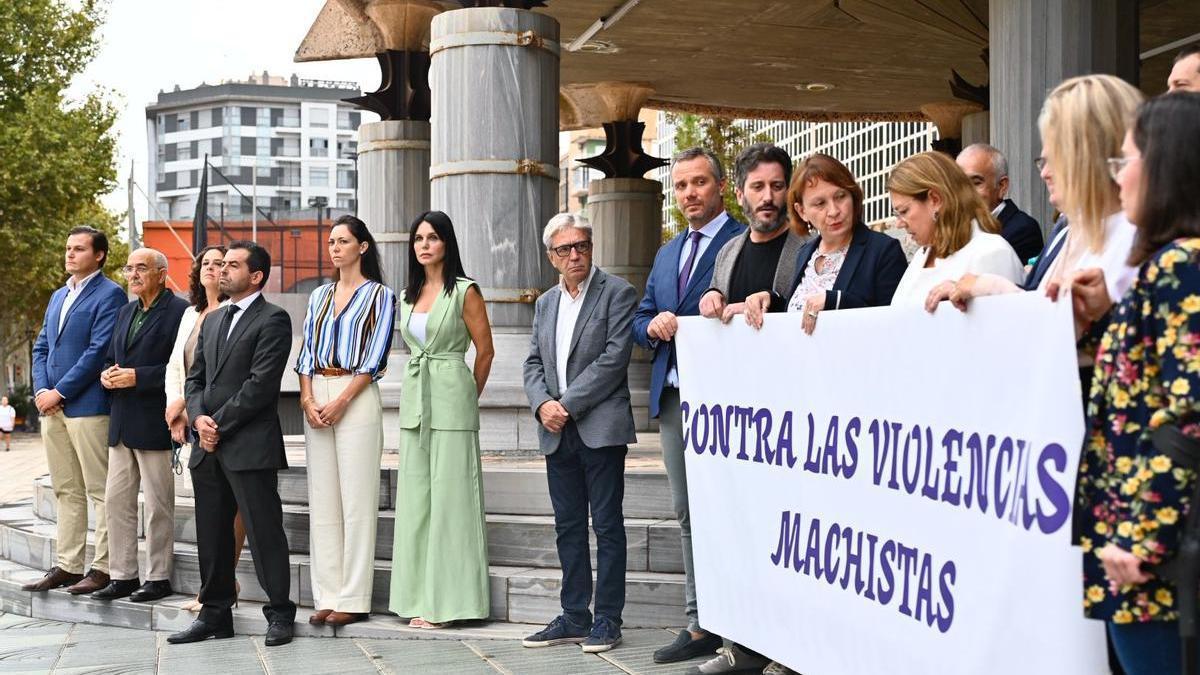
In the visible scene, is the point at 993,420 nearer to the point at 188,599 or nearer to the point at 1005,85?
the point at 1005,85

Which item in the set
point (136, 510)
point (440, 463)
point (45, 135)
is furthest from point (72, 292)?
point (45, 135)

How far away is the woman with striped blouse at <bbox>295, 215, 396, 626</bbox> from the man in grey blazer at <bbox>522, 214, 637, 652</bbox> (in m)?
0.94

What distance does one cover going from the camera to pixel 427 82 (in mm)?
13234

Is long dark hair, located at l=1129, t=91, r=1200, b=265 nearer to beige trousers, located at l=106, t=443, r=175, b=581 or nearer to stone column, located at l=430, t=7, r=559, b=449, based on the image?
beige trousers, located at l=106, t=443, r=175, b=581

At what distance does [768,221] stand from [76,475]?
493 cm

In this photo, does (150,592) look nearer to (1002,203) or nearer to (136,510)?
(136,510)

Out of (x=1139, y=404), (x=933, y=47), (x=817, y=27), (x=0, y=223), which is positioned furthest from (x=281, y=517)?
(x=0, y=223)

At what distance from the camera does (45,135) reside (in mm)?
35219

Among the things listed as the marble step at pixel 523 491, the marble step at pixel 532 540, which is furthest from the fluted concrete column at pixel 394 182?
the marble step at pixel 532 540

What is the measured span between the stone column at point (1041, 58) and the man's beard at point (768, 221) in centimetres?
245

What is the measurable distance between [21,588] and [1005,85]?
6.66 meters

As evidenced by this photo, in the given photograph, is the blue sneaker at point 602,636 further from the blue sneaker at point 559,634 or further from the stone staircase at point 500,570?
the stone staircase at point 500,570

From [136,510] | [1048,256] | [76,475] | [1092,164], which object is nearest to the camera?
[1092,164]

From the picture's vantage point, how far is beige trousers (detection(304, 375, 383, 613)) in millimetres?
7031
